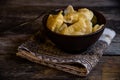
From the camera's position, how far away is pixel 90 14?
1.00 m

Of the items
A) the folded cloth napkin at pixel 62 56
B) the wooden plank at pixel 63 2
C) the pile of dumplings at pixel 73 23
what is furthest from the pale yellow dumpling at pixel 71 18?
the wooden plank at pixel 63 2

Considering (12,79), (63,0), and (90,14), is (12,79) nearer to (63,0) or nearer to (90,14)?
(90,14)

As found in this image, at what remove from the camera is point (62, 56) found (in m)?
0.97

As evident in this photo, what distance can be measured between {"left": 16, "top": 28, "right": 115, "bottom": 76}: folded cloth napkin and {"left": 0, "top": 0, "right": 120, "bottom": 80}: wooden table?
2 cm

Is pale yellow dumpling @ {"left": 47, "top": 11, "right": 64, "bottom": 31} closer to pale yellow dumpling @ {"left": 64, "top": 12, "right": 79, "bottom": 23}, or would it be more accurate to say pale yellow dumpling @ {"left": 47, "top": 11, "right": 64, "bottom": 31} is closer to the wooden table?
pale yellow dumpling @ {"left": 64, "top": 12, "right": 79, "bottom": 23}

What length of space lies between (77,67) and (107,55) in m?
0.15

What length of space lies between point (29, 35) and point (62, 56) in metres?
0.25

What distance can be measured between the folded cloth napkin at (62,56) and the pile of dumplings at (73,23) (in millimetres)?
94

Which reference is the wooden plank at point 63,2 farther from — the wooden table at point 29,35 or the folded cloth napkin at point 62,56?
the folded cloth napkin at point 62,56

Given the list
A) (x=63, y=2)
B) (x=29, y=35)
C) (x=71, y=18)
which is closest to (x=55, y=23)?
(x=71, y=18)

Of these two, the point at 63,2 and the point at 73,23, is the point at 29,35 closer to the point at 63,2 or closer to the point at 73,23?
the point at 73,23

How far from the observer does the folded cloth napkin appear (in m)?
Answer: 0.92

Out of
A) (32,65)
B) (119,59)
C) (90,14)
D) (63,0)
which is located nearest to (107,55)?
(119,59)

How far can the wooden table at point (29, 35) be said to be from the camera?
904mm
